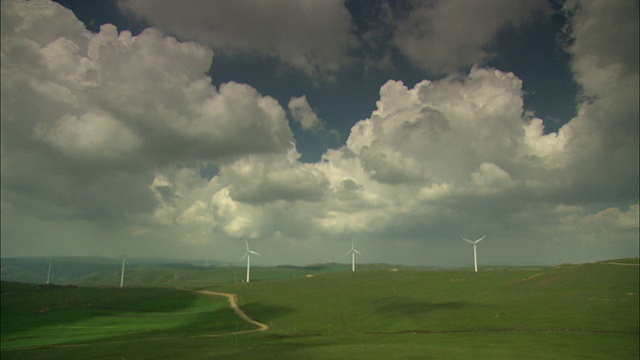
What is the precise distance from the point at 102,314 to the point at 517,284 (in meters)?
127

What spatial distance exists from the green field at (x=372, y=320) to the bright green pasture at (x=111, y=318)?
1.31 ft

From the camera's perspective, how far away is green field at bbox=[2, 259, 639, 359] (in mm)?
51094

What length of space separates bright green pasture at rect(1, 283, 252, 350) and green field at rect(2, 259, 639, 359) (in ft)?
1.31

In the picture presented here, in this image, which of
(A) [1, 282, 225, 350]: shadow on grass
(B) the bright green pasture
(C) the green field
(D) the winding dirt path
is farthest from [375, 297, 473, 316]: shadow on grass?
(A) [1, 282, 225, 350]: shadow on grass

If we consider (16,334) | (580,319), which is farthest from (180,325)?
(580,319)

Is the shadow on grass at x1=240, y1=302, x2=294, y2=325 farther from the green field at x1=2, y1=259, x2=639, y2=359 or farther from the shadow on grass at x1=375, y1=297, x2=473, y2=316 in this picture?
the shadow on grass at x1=375, y1=297, x2=473, y2=316

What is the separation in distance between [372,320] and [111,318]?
76963mm

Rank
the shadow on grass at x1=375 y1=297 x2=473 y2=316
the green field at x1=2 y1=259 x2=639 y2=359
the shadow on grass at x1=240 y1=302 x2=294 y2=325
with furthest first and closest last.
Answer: the shadow on grass at x1=240 y1=302 x2=294 y2=325, the shadow on grass at x1=375 y1=297 x2=473 y2=316, the green field at x1=2 y1=259 x2=639 y2=359

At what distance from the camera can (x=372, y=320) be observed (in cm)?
8600

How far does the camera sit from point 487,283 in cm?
12194

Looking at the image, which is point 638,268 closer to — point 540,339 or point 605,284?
point 605,284

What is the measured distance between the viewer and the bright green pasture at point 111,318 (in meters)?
80.4

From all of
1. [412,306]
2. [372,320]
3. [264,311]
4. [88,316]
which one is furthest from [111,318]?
[412,306]

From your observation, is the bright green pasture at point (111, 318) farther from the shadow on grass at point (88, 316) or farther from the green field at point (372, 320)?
the green field at point (372, 320)
